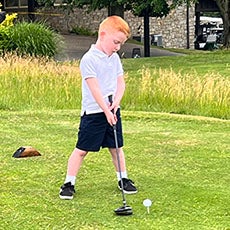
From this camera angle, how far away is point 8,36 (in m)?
19.7

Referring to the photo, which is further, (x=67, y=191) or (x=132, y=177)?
(x=132, y=177)

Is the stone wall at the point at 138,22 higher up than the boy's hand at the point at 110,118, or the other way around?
the boy's hand at the point at 110,118

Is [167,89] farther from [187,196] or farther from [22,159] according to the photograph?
[187,196]

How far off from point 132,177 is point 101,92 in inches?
47.1

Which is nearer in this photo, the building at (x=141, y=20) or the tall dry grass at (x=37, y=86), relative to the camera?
the tall dry grass at (x=37, y=86)

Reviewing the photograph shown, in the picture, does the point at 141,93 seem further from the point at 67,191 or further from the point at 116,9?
the point at 116,9

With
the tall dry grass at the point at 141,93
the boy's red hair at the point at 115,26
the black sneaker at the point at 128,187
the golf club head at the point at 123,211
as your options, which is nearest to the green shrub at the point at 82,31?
the tall dry grass at the point at 141,93

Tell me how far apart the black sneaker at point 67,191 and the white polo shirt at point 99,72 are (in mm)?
588

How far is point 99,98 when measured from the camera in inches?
218

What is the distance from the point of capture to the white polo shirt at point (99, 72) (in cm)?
564

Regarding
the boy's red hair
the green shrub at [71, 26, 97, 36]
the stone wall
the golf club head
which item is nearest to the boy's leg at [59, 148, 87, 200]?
the golf club head

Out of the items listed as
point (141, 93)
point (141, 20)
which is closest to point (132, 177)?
point (141, 93)

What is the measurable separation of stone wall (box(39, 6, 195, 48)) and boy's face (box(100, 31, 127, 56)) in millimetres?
31084

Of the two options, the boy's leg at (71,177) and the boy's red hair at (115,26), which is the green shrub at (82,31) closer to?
the boy's leg at (71,177)
